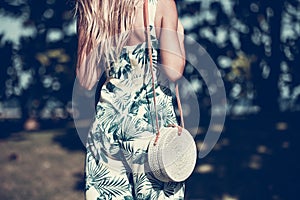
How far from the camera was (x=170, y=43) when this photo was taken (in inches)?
119

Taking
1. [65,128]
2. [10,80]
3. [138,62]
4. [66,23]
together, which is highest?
[138,62]

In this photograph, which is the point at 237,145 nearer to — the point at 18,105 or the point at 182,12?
the point at 182,12

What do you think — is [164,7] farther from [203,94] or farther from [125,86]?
[203,94]

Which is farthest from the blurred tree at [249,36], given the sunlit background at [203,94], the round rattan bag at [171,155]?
the round rattan bag at [171,155]

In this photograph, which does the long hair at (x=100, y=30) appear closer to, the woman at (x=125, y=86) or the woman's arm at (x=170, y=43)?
the woman at (x=125, y=86)

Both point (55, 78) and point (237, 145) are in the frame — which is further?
point (55, 78)

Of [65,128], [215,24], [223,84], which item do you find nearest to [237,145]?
[223,84]

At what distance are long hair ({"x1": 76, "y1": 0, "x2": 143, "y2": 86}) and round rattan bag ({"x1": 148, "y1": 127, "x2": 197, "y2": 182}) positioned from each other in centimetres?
38

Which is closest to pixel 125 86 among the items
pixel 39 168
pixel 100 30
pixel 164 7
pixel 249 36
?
pixel 100 30

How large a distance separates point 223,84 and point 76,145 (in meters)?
1.55

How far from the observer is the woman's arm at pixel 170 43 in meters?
3.03

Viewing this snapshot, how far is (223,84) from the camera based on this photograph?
7.39 m

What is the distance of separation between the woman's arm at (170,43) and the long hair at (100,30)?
11cm

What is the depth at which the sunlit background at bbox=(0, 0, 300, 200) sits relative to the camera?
261 inches
